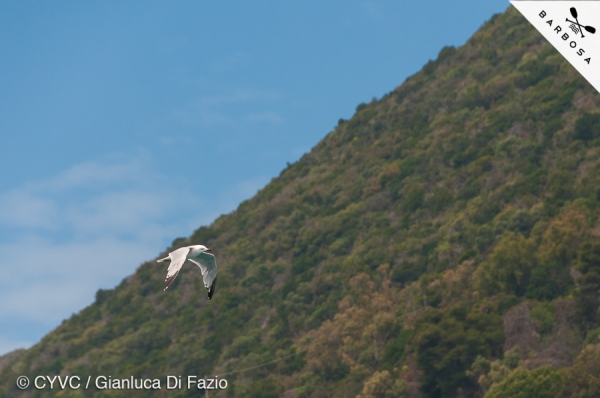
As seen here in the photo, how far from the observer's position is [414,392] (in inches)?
2010

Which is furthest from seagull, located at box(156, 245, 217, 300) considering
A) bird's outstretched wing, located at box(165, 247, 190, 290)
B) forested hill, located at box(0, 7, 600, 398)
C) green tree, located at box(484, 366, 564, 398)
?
green tree, located at box(484, 366, 564, 398)

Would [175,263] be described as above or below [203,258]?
below

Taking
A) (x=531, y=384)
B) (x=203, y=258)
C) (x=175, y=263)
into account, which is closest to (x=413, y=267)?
(x=531, y=384)

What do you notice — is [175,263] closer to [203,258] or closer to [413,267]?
[203,258]

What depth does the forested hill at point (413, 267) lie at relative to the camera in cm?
5100

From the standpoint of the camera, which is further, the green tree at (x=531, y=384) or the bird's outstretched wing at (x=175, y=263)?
the green tree at (x=531, y=384)

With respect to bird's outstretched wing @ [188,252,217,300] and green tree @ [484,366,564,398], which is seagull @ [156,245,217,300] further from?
green tree @ [484,366,564,398]

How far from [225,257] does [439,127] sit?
77.3 feet

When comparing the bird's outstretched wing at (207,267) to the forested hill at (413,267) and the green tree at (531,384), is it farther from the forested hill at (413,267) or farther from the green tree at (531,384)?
the green tree at (531,384)

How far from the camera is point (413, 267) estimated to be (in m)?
67.3

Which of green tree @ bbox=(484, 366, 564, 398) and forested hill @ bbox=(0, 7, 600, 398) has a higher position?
forested hill @ bbox=(0, 7, 600, 398)

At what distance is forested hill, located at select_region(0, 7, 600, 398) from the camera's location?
5100 centimetres

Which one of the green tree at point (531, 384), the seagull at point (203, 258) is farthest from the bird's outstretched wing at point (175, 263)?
the green tree at point (531, 384)

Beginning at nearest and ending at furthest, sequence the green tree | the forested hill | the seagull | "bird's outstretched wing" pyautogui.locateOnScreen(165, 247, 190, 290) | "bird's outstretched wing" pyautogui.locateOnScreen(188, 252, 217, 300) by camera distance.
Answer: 1. "bird's outstretched wing" pyautogui.locateOnScreen(165, 247, 190, 290)
2. the seagull
3. "bird's outstretched wing" pyautogui.locateOnScreen(188, 252, 217, 300)
4. the green tree
5. the forested hill
